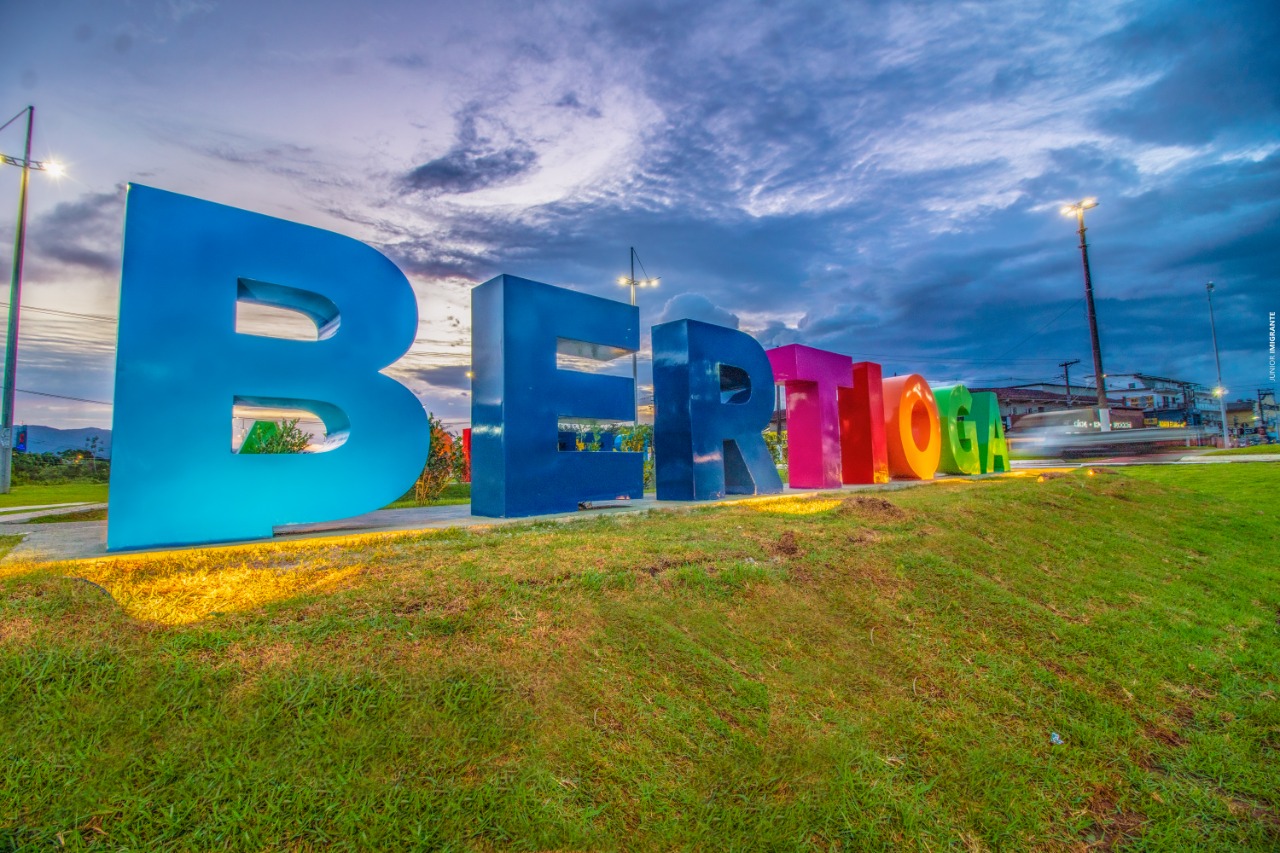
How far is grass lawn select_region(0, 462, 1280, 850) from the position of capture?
2832 millimetres

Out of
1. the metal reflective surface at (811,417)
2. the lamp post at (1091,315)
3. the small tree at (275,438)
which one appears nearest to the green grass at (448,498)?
the small tree at (275,438)

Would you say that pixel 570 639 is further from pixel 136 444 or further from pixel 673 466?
pixel 673 466

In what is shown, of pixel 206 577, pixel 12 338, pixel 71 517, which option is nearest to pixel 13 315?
pixel 12 338

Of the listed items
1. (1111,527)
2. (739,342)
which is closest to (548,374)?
(739,342)

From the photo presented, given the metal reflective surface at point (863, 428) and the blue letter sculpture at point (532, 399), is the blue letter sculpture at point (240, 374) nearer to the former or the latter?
the blue letter sculpture at point (532, 399)

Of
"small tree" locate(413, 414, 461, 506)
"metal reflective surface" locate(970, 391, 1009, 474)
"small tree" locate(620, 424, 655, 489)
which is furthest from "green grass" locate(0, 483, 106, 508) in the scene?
"metal reflective surface" locate(970, 391, 1009, 474)

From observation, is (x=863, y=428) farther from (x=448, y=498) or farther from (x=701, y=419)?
(x=448, y=498)

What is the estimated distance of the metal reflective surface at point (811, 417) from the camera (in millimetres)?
16078

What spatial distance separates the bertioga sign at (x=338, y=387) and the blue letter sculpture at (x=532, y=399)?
3 cm

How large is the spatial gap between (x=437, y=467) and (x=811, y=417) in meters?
10.5

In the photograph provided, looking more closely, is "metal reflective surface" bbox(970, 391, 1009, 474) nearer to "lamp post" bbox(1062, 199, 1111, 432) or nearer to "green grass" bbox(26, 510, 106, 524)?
"lamp post" bbox(1062, 199, 1111, 432)

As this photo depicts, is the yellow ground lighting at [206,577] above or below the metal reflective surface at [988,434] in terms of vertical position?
Answer: below

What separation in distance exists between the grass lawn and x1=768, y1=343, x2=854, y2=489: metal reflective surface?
987 centimetres

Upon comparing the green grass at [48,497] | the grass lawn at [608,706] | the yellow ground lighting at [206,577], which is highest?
the green grass at [48,497]
